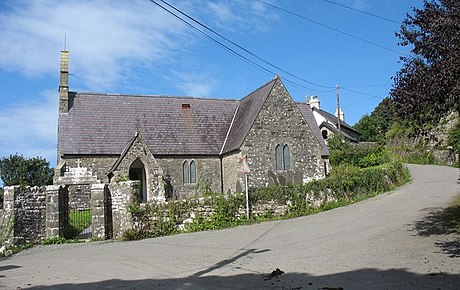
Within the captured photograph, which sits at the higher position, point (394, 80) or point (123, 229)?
point (394, 80)

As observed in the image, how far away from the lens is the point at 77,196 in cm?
2927

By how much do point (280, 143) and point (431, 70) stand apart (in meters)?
20.6

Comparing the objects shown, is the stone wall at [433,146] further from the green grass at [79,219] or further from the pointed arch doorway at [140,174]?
the green grass at [79,219]

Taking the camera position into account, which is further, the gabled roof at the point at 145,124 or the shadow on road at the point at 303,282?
Result: the gabled roof at the point at 145,124

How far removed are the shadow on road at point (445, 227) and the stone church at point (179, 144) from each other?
1387 cm

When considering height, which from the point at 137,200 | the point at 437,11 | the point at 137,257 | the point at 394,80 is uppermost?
the point at 437,11

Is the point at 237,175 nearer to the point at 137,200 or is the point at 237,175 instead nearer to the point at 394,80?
the point at 137,200

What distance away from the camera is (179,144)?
31.5m

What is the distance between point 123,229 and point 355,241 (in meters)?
10.6

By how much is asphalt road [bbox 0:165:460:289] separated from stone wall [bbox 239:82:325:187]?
28.4 ft

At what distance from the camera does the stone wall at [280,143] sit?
28.9 meters

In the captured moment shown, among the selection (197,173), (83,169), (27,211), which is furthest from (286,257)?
(83,169)

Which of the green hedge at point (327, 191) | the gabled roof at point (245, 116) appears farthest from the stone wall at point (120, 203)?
the gabled roof at point (245, 116)

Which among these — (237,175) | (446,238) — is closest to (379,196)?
(237,175)
